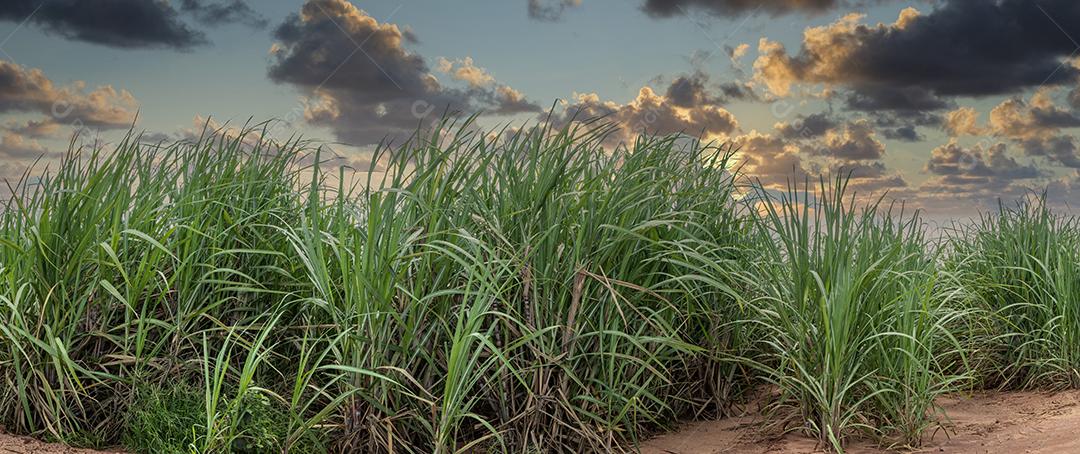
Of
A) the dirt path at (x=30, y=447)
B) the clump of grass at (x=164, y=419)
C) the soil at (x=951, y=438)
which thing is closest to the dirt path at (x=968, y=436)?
the soil at (x=951, y=438)

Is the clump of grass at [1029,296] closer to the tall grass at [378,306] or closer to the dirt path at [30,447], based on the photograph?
the tall grass at [378,306]

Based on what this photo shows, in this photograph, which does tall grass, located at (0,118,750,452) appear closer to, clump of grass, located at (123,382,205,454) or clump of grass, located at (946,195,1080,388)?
clump of grass, located at (123,382,205,454)

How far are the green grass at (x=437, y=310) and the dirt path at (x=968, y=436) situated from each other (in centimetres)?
13

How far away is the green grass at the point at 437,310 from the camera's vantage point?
346 centimetres

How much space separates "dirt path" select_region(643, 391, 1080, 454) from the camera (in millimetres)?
4090

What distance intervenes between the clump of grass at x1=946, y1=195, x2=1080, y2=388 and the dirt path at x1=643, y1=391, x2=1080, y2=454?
549mm

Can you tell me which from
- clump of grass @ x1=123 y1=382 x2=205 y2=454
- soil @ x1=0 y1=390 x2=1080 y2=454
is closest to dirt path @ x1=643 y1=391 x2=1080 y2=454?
soil @ x1=0 y1=390 x2=1080 y2=454

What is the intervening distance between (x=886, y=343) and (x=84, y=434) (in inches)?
151

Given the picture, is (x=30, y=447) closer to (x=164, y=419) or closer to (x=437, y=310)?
(x=164, y=419)

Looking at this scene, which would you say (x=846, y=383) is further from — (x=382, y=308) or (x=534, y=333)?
(x=382, y=308)

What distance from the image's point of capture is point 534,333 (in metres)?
3.40

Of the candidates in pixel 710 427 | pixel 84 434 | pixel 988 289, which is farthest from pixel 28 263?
pixel 988 289

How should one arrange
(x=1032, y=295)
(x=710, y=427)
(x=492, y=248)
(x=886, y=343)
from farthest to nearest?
(x=1032, y=295) → (x=710, y=427) → (x=886, y=343) → (x=492, y=248)

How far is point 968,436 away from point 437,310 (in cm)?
297
